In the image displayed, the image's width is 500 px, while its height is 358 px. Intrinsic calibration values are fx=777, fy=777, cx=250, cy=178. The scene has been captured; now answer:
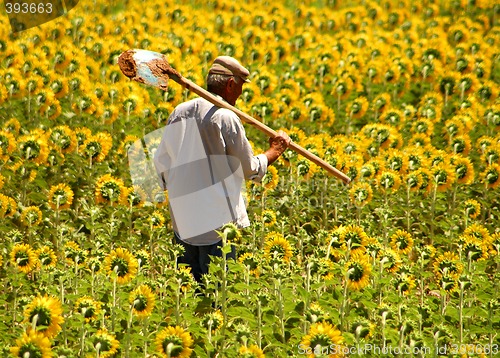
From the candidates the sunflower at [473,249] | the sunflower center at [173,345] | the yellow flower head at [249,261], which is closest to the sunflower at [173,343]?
the sunflower center at [173,345]

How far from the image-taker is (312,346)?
11.2ft

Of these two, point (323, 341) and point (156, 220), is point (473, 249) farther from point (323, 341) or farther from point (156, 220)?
point (156, 220)

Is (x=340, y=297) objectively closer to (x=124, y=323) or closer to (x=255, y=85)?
(x=124, y=323)

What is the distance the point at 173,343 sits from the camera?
3584 mm

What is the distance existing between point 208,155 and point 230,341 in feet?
3.60

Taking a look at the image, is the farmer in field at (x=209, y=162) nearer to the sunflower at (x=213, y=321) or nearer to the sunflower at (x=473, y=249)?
the sunflower at (x=213, y=321)

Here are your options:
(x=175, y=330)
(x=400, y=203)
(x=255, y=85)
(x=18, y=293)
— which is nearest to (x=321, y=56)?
(x=255, y=85)

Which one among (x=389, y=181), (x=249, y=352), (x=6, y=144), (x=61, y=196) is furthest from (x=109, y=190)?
(x=249, y=352)

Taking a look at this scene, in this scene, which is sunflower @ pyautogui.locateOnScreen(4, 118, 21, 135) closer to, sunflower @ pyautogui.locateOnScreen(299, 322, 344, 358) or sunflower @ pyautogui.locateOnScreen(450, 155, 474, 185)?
sunflower @ pyautogui.locateOnScreen(450, 155, 474, 185)

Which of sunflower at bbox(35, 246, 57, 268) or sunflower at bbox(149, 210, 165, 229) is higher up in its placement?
sunflower at bbox(35, 246, 57, 268)

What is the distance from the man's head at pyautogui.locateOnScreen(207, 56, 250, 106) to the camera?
438 centimetres

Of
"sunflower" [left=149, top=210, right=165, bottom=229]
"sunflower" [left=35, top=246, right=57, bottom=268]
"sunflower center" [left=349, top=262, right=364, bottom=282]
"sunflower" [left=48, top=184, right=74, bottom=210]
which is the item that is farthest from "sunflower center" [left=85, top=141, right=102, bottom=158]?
"sunflower center" [left=349, top=262, right=364, bottom=282]

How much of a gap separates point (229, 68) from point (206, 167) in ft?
1.89

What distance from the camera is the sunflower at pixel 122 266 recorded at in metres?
4.16
